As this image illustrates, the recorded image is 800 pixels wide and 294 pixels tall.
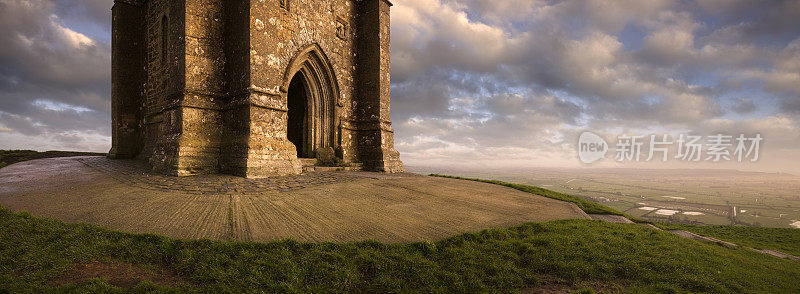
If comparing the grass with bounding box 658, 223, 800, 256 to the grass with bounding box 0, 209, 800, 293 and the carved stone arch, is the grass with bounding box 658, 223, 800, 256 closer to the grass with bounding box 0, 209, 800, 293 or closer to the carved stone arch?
the grass with bounding box 0, 209, 800, 293

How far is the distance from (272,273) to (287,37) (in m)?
9.69

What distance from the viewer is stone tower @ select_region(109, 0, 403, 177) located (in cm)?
904

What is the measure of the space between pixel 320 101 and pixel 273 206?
7721 millimetres

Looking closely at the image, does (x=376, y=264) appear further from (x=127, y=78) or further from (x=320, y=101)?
(x=127, y=78)

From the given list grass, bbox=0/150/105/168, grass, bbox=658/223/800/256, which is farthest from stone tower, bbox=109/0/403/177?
grass, bbox=658/223/800/256

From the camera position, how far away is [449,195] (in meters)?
7.37

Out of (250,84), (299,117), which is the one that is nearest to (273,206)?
(250,84)

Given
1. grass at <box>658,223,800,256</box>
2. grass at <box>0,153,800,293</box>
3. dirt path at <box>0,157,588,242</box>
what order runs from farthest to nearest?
grass at <box>658,223,800,256</box> → dirt path at <box>0,157,588,242</box> → grass at <box>0,153,800,293</box>

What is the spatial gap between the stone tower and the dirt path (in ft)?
5.81

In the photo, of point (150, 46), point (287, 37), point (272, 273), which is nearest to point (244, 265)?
point (272, 273)

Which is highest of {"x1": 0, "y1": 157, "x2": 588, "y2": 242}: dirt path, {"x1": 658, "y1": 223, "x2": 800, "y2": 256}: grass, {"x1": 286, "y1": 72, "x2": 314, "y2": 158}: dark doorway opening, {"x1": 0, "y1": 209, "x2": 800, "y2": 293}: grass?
{"x1": 286, "y1": 72, "x2": 314, "y2": 158}: dark doorway opening

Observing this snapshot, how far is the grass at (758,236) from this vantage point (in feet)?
25.3

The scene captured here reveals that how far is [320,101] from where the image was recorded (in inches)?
492

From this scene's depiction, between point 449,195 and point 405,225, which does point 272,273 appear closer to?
point 405,225
